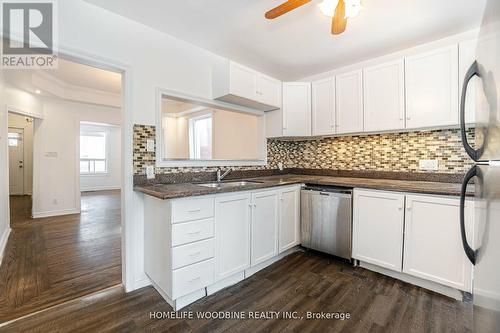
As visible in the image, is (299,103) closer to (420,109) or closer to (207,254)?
(420,109)

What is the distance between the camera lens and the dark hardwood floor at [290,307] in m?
1.55

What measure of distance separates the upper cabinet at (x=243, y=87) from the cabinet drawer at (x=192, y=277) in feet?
5.62

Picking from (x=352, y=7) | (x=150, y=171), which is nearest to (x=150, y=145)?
(x=150, y=171)

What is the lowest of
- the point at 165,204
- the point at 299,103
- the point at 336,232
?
the point at 336,232

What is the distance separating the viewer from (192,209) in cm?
179

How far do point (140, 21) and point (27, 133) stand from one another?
708cm

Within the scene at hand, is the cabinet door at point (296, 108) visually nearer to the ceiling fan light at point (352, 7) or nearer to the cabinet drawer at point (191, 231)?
the ceiling fan light at point (352, 7)

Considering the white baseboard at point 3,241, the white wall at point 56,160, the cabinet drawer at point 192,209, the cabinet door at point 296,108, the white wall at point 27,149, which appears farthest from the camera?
the white wall at point 27,149

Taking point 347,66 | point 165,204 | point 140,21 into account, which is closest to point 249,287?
point 165,204

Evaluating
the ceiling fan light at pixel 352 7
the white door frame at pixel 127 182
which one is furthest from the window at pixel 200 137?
the ceiling fan light at pixel 352 7

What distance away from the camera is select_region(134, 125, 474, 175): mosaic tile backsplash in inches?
87.4

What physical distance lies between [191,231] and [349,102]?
89.7 inches

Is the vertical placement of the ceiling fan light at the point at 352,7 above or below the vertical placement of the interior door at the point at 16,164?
above

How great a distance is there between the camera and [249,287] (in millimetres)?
2057
